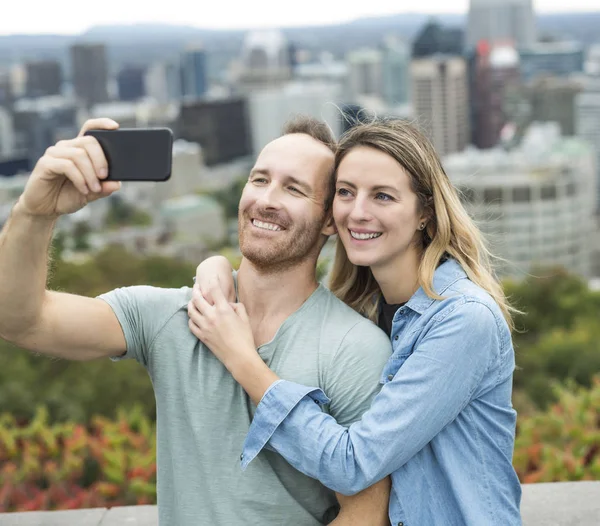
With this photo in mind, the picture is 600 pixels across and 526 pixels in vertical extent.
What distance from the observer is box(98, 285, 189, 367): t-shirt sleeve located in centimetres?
214

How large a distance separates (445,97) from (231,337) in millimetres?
116574

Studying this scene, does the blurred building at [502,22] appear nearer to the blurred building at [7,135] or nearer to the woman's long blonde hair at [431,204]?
the blurred building at [7,135]

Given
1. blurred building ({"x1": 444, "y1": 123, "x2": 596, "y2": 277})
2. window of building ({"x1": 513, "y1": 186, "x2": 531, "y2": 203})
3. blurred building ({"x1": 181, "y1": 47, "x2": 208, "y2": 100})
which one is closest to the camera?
window of building ({"x1": 513, "y1": 186, "x2": 531, "y2": 203})

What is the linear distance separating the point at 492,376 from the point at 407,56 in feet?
497

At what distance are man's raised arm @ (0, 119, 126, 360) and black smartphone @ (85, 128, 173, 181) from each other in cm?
2

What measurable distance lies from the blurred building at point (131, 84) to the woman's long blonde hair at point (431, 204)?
494 ft

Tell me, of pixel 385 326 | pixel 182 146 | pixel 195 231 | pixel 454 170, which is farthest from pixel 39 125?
pixel 385 326

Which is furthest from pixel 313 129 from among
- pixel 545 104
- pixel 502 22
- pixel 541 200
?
pixel 502 22

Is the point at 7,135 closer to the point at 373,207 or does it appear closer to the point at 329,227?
the point at 329,227

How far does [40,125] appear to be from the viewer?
119 m

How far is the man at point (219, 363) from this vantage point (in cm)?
204

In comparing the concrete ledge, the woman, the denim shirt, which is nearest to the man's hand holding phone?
the woman

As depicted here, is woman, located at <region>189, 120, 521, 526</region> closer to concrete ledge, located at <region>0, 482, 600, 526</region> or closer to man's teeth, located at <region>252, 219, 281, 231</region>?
man's teeth, located at <region>252, 219, 281, 231</region>

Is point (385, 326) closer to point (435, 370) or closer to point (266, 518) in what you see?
point (435, 370)
